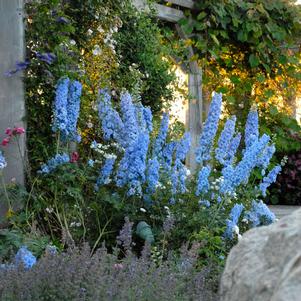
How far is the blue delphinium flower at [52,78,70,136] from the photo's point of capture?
190 inches

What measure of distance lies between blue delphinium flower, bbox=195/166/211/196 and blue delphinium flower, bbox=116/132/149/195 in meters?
0.33

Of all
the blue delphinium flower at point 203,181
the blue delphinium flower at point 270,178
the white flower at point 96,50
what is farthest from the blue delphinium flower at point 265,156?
the white flower at point 96,50

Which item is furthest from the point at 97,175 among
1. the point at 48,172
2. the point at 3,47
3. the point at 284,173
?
the point at 284,173

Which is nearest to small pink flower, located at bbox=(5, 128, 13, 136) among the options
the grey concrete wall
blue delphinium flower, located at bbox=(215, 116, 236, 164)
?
the grey concrete wall

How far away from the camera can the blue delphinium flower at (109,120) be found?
4.95 meters

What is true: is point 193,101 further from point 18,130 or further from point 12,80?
point 18,130

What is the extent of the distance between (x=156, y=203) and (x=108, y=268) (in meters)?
1.65

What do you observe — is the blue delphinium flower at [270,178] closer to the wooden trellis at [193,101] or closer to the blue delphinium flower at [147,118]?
the blue delphinium flower at [147,118]

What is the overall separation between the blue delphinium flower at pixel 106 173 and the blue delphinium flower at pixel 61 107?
13.9 inches

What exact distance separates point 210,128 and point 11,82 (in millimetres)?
1269

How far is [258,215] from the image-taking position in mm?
4926

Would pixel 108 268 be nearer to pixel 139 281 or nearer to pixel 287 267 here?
pixel 139 281

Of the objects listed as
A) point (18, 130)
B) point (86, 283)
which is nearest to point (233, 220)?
point (18, 130)

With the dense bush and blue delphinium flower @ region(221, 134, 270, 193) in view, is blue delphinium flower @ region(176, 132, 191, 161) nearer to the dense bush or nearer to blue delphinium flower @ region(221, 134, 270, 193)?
blue delphinium flower @ region(221, 134, 270, 193)
